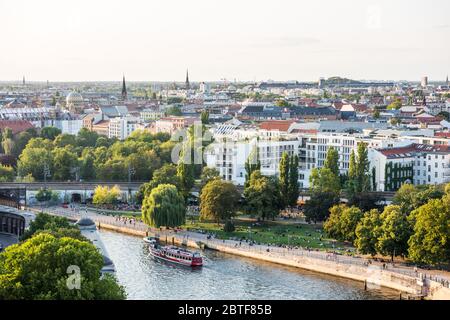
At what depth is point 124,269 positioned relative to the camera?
1847 centimetres

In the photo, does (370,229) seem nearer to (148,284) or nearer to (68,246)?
(148,284)

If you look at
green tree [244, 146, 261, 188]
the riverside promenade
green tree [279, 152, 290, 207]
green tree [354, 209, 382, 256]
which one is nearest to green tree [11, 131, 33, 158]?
green tree [244, 146, 261, 188]

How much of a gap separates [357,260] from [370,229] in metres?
0.71

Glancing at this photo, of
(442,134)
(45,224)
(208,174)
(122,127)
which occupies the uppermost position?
(442,134)

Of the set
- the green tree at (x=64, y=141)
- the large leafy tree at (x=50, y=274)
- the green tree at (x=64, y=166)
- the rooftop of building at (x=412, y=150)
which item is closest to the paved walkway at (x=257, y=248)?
the green tree at (x=64, y=166)

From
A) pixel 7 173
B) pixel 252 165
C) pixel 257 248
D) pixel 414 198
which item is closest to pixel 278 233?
pixel 257 248

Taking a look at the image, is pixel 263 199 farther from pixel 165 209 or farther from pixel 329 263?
pixel 329 263

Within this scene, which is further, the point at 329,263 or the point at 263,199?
the point at 263,199

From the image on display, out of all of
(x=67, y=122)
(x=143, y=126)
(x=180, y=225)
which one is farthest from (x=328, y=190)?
(x=67, y=122)

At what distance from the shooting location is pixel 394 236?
58.7 feet

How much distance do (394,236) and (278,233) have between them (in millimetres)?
4489

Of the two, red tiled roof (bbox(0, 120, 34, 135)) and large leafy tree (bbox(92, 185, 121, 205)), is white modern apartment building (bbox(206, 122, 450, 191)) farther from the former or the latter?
red tiled roof (bbox(0, 120, 34, 135))

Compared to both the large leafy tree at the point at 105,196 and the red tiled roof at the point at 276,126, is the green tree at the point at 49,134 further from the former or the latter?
the large leafy tree at the point at 105,196

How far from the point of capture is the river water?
16.2m
